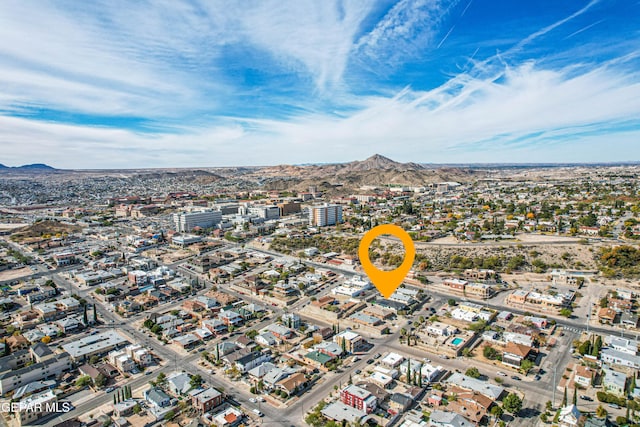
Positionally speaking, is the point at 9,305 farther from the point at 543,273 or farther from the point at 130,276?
the point at 543,273

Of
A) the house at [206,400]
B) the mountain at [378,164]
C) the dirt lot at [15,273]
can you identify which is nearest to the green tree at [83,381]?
the house at [206,400]

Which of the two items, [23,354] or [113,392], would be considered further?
[23,354]

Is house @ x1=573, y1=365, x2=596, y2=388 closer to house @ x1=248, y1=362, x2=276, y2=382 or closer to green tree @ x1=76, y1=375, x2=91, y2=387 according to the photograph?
house @ x1=248, y1=362, x2=276, y2=382

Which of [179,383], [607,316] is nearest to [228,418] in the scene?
[179,383]

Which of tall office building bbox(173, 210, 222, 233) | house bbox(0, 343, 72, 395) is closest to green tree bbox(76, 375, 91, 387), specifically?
house bbox(0, 343, 72, 395)

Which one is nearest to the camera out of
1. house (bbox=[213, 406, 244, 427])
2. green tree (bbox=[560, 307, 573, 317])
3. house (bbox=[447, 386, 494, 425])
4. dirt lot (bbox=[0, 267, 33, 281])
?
house (bbox=[447, 386, 494, 425])

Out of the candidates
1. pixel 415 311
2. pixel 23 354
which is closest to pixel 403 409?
pixel 415 311

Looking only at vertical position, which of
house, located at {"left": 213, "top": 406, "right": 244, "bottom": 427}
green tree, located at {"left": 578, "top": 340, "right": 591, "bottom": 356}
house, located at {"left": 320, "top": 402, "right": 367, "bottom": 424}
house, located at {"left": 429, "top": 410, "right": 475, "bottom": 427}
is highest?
green tree, located at {"left": 578, "top": 340, "right": 591, "bottom": 356}

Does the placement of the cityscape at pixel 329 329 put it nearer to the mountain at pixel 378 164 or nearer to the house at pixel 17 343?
the house at pixel 17 343
